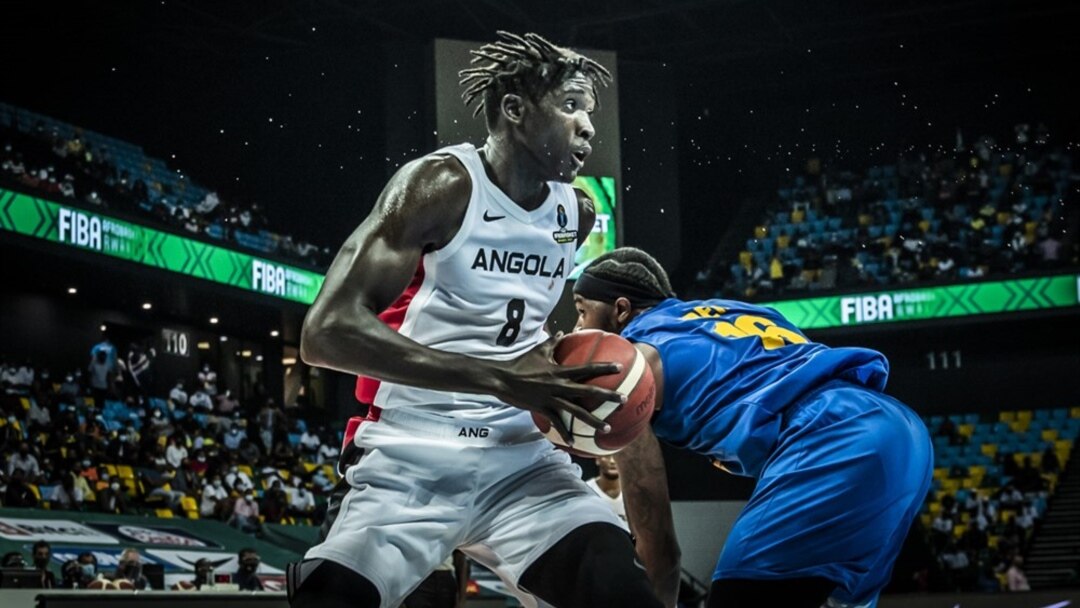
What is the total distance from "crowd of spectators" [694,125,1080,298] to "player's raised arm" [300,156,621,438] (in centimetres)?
2288

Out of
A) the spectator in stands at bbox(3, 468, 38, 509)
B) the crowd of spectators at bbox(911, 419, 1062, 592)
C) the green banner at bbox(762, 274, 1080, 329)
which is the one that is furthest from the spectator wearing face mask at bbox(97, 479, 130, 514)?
the green banner at bbox(762, 274, 1080, 329)

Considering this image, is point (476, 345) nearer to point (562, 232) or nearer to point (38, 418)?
point (562, 232)

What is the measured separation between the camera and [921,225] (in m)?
26.9

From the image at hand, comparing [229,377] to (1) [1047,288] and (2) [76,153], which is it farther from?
(1) [1047,288]

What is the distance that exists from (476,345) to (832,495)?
1087mm

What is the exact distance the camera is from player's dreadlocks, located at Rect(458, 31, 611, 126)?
4.05 meters

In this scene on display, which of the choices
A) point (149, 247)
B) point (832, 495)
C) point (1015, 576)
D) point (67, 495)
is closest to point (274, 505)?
point (67, 495)

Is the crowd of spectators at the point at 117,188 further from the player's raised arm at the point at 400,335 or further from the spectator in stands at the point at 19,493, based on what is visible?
the player's raised arm at the point at 400,335

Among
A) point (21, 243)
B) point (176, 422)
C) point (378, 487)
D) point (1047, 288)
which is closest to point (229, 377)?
point (176, 422)

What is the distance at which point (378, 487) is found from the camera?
12.5 feet

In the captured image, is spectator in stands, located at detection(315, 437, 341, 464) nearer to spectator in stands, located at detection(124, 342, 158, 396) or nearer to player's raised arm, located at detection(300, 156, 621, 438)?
spectator in stands, located at detection(124, 342, 158, 396)

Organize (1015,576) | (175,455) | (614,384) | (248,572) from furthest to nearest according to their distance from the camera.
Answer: (175,455), (1015,576), (248,572), (614,384)

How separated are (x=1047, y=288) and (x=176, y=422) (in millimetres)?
15556

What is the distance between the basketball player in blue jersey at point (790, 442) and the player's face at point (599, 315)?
0.79 feet
